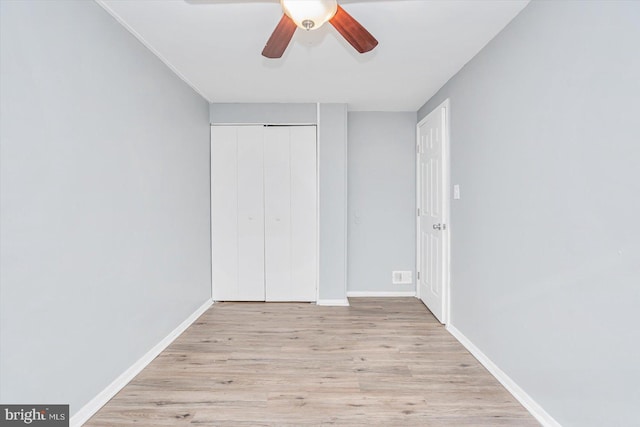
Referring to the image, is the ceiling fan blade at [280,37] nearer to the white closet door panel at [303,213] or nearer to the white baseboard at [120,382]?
the white closet door panel at [303,213]

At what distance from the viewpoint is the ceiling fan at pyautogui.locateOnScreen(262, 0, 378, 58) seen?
1.48 m

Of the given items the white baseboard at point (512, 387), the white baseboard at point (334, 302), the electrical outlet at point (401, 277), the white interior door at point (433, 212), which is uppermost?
the white interior door at point (433, 212)

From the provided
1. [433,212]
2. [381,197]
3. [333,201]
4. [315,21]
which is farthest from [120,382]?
[381,197]

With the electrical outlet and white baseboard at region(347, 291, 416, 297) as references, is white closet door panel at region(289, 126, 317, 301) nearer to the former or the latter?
white baseboard at region(347, 291, 416, 297)

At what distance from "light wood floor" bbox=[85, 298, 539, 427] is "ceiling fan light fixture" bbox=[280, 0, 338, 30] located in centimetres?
210

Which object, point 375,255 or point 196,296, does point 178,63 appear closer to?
point 196,296

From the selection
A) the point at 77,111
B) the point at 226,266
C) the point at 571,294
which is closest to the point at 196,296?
the point at 226,266

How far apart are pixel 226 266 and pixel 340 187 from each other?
1649 mm

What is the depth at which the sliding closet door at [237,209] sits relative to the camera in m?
3.88

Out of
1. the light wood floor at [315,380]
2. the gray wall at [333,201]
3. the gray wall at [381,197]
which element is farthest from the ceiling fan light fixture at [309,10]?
the gray wall at [381,197]

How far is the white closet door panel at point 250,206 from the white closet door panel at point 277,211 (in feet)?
0.24

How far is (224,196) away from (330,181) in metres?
1.27

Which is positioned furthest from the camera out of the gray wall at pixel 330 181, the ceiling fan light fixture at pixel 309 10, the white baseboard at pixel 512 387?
the gray wall at pixel 330 181

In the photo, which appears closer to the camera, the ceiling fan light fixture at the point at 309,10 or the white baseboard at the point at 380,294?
the ceiling fan light fixture at the point at 309,10
